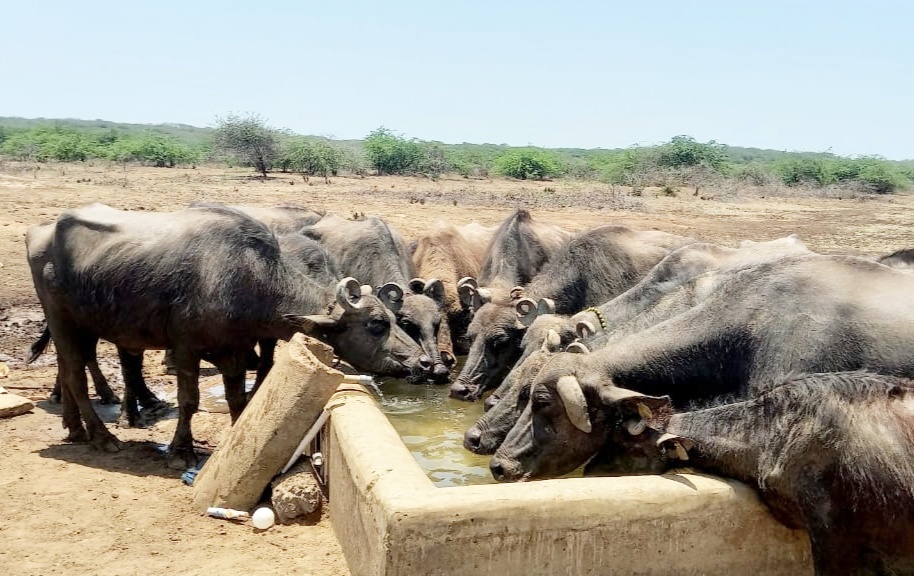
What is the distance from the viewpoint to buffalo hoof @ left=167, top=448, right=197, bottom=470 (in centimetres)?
682

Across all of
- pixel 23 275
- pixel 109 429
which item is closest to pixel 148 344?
pixel 109 429

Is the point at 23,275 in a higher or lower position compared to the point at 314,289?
lower

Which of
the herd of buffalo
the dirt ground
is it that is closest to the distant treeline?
the dirt ground

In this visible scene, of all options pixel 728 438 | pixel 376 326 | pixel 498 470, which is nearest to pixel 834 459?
pixel 728 438

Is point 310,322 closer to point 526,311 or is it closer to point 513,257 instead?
point 526,311

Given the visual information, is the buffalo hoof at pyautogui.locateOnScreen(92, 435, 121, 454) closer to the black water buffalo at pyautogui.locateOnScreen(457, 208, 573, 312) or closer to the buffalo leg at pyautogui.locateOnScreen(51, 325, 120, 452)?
the buffalo leg at pyautogui.locateOnScreen(51, 325, 120, 452)

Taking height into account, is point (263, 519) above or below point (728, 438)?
below

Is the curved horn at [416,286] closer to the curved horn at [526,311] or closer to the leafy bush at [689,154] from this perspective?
the curved horn at [526,311]

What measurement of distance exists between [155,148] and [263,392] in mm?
41675

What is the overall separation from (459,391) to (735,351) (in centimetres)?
342

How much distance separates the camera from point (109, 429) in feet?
26.1

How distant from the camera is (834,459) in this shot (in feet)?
14.3

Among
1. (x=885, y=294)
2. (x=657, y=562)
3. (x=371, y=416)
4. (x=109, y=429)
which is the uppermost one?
(x=885, y=294)

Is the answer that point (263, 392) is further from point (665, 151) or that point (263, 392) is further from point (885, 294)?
point (665, 151)
